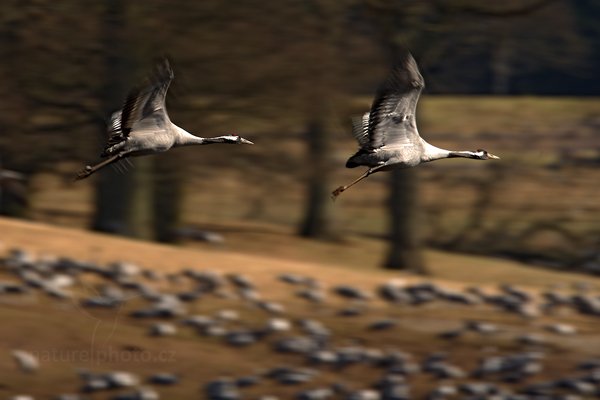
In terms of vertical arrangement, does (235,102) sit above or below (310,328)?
above

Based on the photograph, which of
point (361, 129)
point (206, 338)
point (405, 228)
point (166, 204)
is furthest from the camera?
point (166, 204)

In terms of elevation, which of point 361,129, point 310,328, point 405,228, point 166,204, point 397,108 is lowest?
point 310,328

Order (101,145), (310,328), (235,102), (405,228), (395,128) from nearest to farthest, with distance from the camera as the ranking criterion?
1. (395,128)
2. (310,328)
3. (101,145)
4. (235,102)
5. (405,228)

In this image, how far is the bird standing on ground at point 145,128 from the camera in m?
6.45

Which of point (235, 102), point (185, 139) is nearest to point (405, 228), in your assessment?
point (235, 102)

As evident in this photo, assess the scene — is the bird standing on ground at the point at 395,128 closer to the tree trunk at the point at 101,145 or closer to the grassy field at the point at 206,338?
the grassy field at the point at 206,338

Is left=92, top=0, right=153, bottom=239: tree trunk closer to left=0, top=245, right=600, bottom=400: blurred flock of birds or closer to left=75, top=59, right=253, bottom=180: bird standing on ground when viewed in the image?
left=0, top=245, right=600, bottom=400: blurred flock of birds

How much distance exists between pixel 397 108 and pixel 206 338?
8.22 metres

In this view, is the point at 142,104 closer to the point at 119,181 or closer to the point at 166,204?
the point at 119,181

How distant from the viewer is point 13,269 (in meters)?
15.9

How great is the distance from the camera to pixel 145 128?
21.5 feet

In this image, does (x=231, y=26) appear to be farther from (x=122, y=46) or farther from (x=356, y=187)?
(x=356, y=187)

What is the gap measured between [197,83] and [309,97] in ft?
6.93

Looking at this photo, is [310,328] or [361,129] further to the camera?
[310,328]
